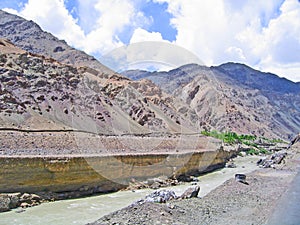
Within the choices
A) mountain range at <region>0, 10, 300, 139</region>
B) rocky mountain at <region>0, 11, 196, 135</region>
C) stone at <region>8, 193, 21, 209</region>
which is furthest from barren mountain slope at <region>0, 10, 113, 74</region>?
stone at <region>8, 193, 21, 209</region>

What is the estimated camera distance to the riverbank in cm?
1266

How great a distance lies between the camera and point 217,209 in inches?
618

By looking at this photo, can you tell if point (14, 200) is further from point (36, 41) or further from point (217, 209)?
point (36, 41)

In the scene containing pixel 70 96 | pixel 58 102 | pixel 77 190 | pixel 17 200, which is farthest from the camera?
pixel 70 96

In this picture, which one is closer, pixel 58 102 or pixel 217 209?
pixel 217 209

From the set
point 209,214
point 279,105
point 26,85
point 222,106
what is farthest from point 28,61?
point 279,105

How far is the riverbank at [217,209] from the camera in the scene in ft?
41.5

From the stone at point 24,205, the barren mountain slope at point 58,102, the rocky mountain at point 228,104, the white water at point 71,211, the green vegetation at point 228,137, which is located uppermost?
the rocky mountain at point 228,104

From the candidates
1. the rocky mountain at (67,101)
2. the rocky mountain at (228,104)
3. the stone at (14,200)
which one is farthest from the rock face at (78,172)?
the rocky mountain at (228,104)

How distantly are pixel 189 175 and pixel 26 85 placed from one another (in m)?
21.5

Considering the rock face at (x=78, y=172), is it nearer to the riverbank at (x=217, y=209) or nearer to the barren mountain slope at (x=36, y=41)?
the riverbank at (x=217, y=209)

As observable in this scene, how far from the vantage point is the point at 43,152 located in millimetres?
27734

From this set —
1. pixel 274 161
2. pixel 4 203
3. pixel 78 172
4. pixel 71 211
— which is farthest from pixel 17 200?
pixel 274 161

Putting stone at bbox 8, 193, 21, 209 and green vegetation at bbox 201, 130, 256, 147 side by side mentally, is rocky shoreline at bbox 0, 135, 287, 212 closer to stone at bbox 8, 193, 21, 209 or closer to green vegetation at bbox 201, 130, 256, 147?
stone at bbox 8, 193, 21, 209
